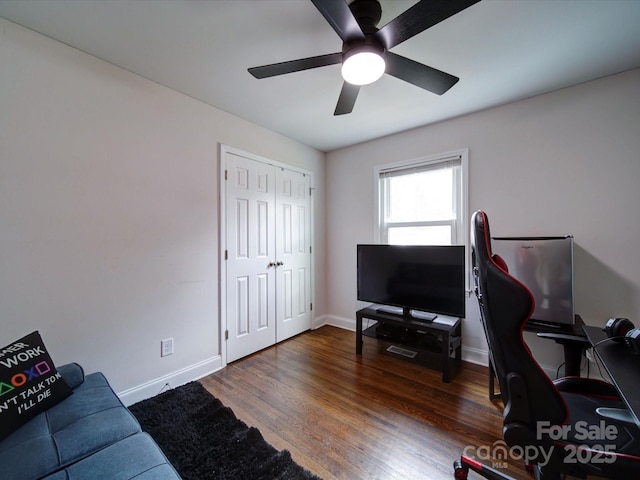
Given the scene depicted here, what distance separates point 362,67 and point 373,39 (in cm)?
13

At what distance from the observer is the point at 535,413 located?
3.10ft

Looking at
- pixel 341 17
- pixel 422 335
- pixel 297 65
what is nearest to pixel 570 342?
pixel 422 335

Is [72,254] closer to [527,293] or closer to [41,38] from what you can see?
[41,38]

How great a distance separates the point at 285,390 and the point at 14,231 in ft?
6.97

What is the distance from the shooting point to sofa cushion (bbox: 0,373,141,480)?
974mm

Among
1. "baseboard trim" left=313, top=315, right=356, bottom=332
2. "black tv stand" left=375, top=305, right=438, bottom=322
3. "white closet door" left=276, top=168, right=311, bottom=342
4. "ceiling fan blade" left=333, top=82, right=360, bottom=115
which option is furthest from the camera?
"baseboard trim" left=313, top=315, right=356, bottom=332

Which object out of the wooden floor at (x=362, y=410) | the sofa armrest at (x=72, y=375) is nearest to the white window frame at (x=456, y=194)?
the wooden floor at (x=362, y=410)

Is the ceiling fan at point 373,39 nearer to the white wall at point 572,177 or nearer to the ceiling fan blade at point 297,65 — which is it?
the ceiling fan blade at point 297,65

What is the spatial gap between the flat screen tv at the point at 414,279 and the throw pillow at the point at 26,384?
2.52 m

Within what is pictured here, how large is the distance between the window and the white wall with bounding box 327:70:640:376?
14cm

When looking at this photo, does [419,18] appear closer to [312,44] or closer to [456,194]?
[312,44]

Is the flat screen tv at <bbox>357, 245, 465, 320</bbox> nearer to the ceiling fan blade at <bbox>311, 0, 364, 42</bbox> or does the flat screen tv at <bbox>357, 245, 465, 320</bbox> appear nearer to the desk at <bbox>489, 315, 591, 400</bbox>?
the desk at <bbox>489, 315, 591, 400</bbox>

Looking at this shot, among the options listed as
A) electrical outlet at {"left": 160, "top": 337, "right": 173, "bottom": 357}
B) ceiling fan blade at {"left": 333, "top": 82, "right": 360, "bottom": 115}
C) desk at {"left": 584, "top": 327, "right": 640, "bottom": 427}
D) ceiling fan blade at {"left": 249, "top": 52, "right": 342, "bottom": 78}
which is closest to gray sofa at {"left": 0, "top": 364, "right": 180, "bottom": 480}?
electrical outlet at {"left": 160, "top": 337, "right": 173, "bottom": 357}

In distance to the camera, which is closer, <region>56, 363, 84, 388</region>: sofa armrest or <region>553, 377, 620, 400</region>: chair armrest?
<region>553, 377, 620, 400</region>: chair armrest
